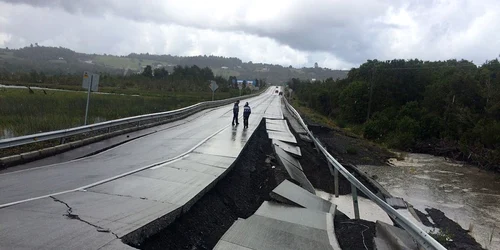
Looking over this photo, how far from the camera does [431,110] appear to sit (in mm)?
45375

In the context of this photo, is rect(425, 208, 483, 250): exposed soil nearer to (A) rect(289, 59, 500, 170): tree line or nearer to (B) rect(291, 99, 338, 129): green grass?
(A) rect(289, 59, 500, 170): tree line

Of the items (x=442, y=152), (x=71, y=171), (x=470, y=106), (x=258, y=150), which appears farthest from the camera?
(x=470, y=106)

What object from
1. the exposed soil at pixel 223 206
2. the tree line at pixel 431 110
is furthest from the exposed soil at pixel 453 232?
the tree line at pixel 431 110

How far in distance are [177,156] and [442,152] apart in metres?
26.7

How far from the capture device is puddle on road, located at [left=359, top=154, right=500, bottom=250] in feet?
50.1

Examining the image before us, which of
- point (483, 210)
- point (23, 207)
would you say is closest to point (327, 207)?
point (23, 207)

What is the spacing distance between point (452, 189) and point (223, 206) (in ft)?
52.2

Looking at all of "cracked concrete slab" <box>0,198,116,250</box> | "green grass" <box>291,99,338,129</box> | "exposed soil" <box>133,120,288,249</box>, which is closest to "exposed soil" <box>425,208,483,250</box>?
"exposed soil" <box>133,120,288,249</box>

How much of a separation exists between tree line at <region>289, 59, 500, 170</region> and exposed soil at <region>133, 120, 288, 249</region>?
19155mm

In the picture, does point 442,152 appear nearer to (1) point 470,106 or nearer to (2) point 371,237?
(1) point 470,106

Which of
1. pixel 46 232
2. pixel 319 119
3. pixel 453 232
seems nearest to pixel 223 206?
pixel 46 232

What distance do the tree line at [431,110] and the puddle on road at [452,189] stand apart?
2.88 meters

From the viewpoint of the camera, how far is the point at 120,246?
213 inches

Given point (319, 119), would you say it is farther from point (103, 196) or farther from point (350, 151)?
point (103, 196)
